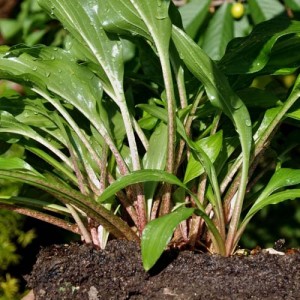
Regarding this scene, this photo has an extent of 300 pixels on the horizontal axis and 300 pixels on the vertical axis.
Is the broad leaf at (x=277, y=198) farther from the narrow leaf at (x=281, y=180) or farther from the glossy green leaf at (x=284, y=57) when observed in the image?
the glossy green leaf at (x=284, y=57)

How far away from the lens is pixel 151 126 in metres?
1.48

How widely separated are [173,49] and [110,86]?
0.58 ft

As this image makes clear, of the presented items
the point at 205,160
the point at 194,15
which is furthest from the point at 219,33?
the point at 205,160

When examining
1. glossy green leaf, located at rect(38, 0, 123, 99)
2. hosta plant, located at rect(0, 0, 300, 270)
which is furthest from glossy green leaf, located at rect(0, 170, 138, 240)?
glossy green leaf, located at rect(38, 0, 123, 99)

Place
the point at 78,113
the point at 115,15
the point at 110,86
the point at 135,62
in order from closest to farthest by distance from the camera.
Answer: the point at 115,15
the point at 110,86
the point at 78,113
the point at 135,62

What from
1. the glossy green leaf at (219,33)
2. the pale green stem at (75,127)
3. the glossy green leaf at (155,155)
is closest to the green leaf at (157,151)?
the glossy green leaf at (155,155)

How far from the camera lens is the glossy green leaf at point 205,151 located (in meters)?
1.32

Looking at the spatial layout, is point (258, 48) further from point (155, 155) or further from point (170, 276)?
point (170, 276)

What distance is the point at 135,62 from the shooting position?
6.56 feet

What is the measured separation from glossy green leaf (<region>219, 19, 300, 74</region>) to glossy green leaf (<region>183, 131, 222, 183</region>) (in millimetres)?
142

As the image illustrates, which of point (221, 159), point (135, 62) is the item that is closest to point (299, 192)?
point (221, 159)

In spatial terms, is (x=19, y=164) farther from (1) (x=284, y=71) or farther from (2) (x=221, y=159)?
(1) (x=284, y=71)

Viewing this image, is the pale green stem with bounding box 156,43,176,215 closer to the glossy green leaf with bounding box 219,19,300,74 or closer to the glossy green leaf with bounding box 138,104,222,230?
the glossy green leaf with bounding box 138,104,222,230

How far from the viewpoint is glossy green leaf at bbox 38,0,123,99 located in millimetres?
1374
